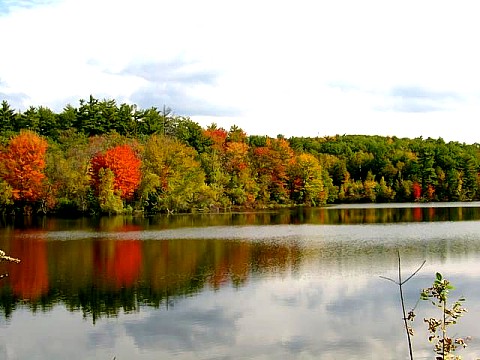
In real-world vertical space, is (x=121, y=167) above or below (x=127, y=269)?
above

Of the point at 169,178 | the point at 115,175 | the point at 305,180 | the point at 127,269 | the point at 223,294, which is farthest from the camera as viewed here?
the point at 305,180

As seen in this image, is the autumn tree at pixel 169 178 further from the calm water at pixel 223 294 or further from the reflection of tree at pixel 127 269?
the reflection of tree at pixel 127 269

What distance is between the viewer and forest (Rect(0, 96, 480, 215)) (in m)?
44.7

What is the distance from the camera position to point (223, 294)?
1595cm

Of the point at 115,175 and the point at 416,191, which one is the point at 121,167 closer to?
the point at 115,175

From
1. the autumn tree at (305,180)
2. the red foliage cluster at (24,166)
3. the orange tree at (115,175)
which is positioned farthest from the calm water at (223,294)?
the autumn tree at (305,180)

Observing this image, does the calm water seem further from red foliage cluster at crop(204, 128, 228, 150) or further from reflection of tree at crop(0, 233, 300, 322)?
red foliage cluster at crop(204, 128, 228, 150)

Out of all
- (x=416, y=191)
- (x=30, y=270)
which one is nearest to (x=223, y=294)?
(x=30, y=270)

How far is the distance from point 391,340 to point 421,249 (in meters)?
12.5

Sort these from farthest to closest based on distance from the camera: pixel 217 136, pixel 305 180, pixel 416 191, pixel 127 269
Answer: pixel 416 191 < pixel 217 136 < pixel 305 180 < pixel 127 269

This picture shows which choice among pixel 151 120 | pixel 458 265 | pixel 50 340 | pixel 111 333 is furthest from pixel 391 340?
pixel 151 120

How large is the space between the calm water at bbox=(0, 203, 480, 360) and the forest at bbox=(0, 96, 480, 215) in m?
15.8

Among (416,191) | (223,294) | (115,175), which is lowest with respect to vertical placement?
(223,294)

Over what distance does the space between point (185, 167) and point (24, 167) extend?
11.8 m
